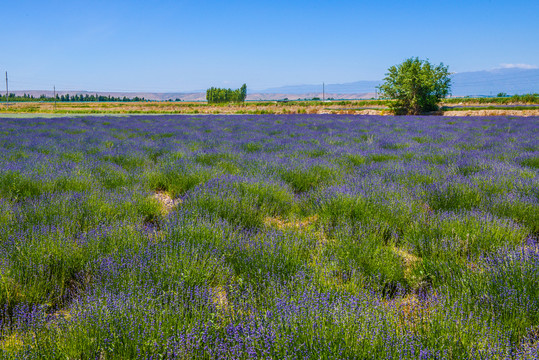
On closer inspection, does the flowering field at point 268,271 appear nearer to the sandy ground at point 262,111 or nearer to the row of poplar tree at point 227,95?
the sandy ground at point 262,111

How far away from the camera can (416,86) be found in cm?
3406

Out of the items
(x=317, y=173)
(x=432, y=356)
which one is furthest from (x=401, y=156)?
(x=432, y=356)

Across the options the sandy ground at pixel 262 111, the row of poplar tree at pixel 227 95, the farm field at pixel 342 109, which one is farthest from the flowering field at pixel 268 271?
the row of poplar tree at pixel 227 95

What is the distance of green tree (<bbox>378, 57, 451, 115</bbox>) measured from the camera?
33.8 metres

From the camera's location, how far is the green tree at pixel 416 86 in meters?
33.8

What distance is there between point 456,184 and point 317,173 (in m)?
2.11

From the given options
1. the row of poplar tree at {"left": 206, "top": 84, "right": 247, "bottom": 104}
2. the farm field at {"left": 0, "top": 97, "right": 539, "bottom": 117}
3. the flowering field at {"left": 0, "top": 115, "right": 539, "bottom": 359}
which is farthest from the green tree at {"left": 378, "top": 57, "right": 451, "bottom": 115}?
the row of poplar tree at {"left": 206, "top": 84, "right": 247, "bottom": 104}

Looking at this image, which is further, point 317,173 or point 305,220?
point 317,173

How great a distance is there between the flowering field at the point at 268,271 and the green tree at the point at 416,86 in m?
32.6

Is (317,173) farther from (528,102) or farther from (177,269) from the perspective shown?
(528,102)

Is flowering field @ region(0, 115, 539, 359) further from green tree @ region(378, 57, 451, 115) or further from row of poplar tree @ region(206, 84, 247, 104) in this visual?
row of poplar tree @ region(206, 84, 247, 104)

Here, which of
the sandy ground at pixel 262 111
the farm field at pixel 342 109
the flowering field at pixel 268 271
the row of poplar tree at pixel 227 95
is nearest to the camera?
the flowering field at pixel 268 271

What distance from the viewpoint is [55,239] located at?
254cm

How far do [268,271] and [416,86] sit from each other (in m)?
37.0
